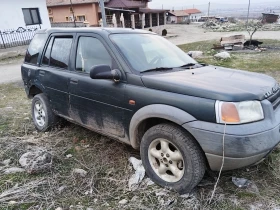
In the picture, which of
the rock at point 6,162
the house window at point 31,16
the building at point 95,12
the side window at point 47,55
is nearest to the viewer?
the rock at point 6,162

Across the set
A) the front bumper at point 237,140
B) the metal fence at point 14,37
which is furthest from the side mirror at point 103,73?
the metal fence at point 14,37

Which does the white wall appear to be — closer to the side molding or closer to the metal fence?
the metal fence

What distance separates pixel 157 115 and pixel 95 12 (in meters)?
28.4

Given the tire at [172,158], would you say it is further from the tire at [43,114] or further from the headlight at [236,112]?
the tire at [43,114]

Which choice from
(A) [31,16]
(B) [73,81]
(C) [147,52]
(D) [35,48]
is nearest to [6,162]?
(B) [73,81]

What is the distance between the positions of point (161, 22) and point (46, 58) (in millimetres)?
35408

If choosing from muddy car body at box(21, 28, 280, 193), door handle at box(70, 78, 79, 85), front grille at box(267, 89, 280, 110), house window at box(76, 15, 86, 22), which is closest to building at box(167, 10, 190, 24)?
house window at box(76, 15, 86, 22)

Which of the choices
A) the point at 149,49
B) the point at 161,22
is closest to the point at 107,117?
the point at 149,49

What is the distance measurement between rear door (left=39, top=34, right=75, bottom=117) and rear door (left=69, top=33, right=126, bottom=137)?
181 mm

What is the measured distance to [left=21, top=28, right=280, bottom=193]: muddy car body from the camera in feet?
8.18

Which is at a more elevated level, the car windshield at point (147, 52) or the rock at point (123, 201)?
the car windshield at point (147, 52)

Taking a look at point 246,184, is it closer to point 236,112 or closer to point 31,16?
point 236,112

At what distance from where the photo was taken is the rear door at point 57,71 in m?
3.95

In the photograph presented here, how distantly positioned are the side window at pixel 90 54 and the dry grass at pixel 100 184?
4.17ft
